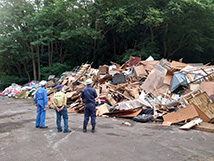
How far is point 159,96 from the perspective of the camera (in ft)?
28.9

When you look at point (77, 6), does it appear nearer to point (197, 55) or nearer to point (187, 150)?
point (197, 55)

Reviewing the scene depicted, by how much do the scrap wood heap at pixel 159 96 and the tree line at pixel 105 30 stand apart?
7.21m

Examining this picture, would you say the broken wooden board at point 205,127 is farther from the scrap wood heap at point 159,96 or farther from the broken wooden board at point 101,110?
the broken wooden board at point 101,110

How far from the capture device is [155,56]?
1844 centimetres

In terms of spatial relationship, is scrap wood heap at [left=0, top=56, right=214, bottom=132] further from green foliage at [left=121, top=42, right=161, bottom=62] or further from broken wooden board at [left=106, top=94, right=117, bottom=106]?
green foliage at [left=121, top=42, right=161, bottom=62]

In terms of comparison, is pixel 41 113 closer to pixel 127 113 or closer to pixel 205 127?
pixel 127 113

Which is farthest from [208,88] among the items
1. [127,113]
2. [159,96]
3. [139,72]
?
[139,72]

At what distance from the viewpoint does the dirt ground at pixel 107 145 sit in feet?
12.4

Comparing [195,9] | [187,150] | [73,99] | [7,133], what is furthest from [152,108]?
[195,9]

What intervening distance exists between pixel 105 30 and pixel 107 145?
18969mm

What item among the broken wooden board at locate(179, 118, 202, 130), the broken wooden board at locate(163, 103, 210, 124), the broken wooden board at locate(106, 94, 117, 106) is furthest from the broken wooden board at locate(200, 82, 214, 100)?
the broken wooden board at locate(106, 94, 117, 106)

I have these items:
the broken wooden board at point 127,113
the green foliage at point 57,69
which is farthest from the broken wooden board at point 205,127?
the green foliage at point 57,69

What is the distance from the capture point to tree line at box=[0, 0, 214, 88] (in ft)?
55.3

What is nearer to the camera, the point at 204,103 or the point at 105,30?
the point at 204,103
